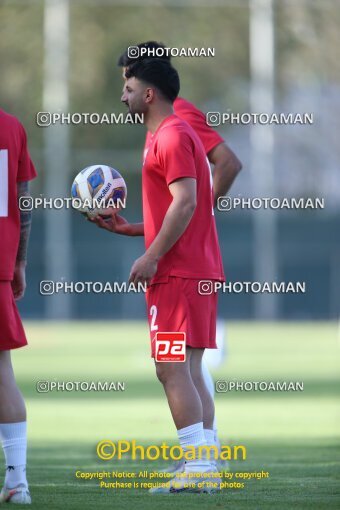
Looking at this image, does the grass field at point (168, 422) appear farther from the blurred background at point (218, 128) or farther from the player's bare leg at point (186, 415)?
the blurred background at point (218, 128)

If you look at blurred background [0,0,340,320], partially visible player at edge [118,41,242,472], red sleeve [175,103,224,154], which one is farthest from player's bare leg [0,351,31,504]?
blurred background [0,0,340,320]

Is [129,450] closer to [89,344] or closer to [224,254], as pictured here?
[89,344]

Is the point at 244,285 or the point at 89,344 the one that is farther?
the point at 89,344

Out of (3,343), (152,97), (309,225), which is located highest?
(309,225)

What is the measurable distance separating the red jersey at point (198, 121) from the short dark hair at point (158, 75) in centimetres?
89

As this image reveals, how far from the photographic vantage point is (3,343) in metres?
5.68

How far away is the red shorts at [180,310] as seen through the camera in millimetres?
6059

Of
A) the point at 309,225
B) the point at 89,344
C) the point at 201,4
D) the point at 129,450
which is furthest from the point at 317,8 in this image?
the point at 129,450

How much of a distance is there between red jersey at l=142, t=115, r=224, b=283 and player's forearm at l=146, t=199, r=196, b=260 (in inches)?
5.6

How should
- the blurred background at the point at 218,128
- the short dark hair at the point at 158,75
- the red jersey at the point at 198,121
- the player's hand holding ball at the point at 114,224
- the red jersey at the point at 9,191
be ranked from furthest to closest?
the blurred background at the point at 218,128
the red jersey at the point at 198,121
the player's hand holding ball at the point at 114,224
the short dark hair at the point at 158,75
the red jersey at the point at 9,191

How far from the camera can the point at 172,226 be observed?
596 cm

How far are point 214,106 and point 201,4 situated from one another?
3.48 m

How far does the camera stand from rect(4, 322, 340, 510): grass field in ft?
19.4

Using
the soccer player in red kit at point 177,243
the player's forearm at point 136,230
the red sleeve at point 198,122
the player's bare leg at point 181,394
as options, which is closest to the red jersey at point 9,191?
the soccer player in red kit at point 177,243
